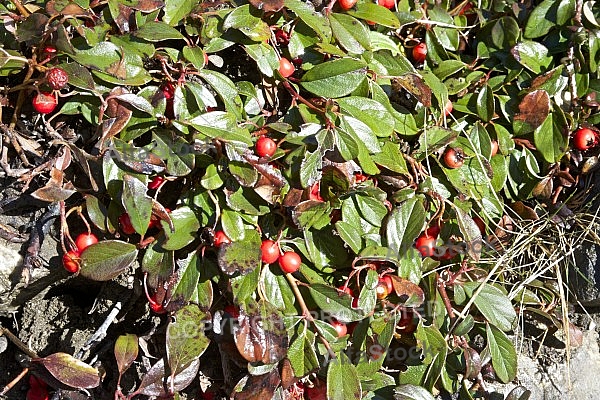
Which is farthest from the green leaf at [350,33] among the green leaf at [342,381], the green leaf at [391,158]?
the green leaf at [342,381]

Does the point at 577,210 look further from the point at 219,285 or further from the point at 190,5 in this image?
the point at 190,5

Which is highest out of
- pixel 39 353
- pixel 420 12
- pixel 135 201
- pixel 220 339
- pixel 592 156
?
pixel 420 12

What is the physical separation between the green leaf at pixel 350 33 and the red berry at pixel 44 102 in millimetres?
722

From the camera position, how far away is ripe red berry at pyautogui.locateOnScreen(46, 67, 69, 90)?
1.56 metres

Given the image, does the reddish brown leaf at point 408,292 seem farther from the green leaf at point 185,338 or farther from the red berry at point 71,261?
the red berry at point 71,261

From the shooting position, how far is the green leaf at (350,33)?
1768 mm

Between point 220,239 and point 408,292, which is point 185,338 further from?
point 408,292

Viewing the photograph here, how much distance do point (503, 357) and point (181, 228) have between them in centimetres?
92

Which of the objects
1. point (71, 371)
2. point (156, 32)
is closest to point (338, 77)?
point (156, 32)

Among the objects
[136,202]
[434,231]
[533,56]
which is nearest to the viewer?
[136,202]

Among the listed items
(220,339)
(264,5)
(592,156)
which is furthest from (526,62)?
(220,339)

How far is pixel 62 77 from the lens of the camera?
1563mm

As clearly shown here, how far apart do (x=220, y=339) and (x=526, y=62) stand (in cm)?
122

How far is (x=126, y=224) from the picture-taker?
1642mm
